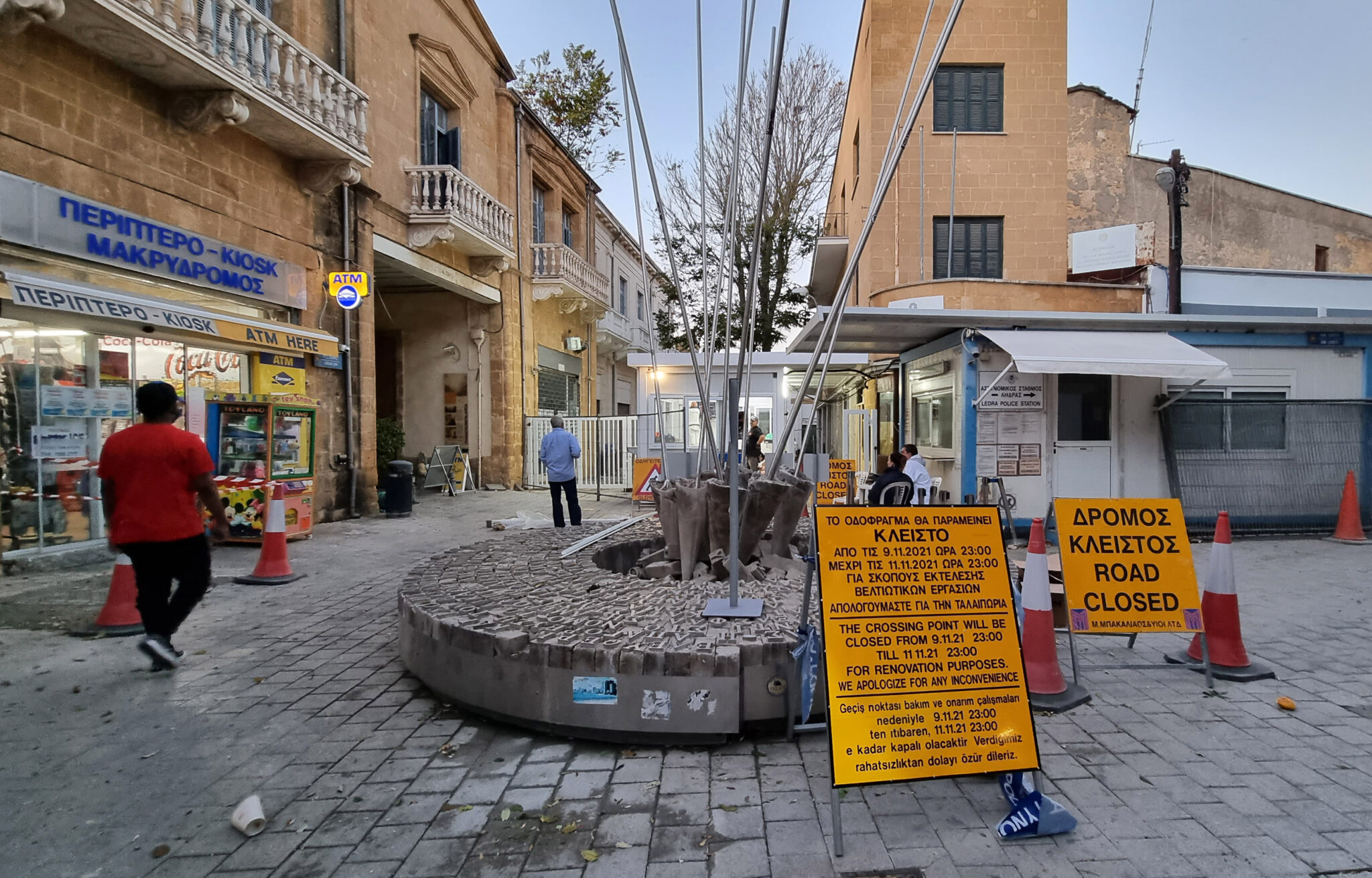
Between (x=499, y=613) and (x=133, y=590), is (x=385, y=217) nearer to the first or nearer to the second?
(x=133, y=590)

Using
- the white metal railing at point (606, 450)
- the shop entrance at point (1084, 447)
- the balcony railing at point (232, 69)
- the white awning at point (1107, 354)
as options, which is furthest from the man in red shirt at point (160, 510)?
the white metal railing at point (606, 450)

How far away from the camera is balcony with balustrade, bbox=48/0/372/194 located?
6926 millimetres

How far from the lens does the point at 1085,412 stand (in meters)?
9.91

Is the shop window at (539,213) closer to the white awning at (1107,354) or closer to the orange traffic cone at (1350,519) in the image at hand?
the white awning at (1107,354)

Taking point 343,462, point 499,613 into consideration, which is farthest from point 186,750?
point 343,462

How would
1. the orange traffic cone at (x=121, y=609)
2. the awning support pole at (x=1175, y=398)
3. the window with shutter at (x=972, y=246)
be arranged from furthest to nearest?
1. the window with shutter at (x=972, y=246)
2. the awning support pole at (x=1175, y=398)
3. the orange traffic cone at (x=121, y=609)

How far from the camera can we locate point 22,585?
636 cm

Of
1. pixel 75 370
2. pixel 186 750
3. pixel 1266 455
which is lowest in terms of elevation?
pixel 186 750

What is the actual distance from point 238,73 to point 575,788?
9.12 metres

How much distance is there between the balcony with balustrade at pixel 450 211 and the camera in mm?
13164

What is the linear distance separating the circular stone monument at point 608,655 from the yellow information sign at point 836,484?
19.3ft

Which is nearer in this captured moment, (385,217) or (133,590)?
(133,590)

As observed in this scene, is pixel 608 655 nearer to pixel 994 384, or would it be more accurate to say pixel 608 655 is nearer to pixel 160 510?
pixel 160 510

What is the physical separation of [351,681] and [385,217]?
10493 mm
